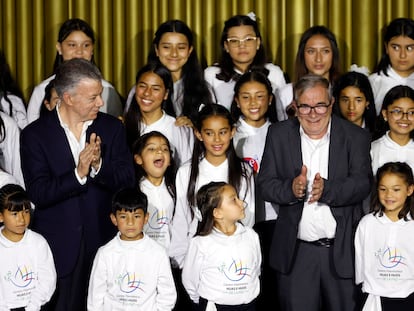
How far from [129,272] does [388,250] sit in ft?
4.06

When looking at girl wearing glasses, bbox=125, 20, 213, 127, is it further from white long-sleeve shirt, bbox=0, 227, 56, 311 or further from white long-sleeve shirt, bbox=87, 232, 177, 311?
white long-sleeve shirt, bbox=0, 227, 56, 311

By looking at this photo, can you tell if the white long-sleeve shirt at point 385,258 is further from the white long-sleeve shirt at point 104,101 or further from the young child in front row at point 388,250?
the white long-sleeve shirt at point 104,101

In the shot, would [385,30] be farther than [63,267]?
Yes

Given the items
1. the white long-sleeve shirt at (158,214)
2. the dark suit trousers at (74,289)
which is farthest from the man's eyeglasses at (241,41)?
the dark suit trousers at (74,289)

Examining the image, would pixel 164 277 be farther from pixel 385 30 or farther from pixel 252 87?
pixel 385 30

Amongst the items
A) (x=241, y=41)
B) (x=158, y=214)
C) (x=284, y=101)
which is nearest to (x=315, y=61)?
(x=284, y=101)

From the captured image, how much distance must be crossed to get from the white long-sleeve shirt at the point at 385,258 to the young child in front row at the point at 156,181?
39.8 inches

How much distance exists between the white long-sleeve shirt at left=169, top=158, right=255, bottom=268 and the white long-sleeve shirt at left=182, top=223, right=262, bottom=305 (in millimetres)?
297

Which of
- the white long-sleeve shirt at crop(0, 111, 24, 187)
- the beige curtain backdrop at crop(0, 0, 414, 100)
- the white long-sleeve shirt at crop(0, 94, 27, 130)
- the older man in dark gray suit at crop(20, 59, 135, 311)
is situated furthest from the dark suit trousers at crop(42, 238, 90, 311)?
the beige curtain backdrop at crop(0, 0, 414, 100)

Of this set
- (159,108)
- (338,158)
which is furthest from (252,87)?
(338,158)

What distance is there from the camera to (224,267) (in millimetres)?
4512

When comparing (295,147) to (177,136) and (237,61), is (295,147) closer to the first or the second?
(177,136)

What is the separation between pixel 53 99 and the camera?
17.4ft

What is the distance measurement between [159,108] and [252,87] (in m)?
0.53
